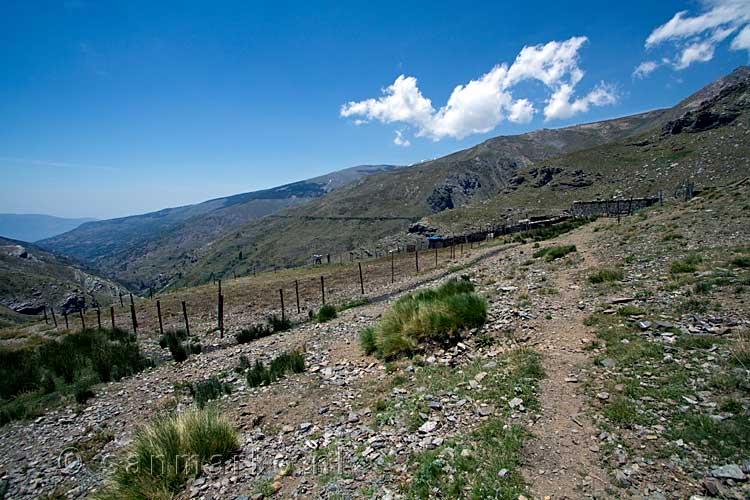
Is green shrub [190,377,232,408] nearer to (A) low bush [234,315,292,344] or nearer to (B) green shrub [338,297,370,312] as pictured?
(A) low bush [234,315,292,344]

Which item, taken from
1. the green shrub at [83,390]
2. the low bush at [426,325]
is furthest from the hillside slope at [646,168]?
the green shrub at [83,390]

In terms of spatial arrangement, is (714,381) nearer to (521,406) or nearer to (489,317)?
(521,406)

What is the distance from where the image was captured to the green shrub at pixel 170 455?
516 cm

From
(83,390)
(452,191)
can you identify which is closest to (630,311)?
(83,390)

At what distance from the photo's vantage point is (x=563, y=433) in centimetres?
482

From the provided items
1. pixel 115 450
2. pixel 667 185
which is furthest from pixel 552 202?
pixel 115 450

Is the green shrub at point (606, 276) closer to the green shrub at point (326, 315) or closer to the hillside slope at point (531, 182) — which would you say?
the green shrub at point (326, 315)

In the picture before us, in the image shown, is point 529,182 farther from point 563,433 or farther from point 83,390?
point 563,433

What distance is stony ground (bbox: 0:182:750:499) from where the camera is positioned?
4.18 m

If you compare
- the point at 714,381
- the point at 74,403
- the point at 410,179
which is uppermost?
the point at 410,179

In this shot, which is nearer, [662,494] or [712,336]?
[662,494]

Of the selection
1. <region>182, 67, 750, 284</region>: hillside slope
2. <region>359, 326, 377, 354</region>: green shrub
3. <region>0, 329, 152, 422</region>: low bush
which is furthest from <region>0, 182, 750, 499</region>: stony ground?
<region>182, 67, 750, 284</region>: hillside slope

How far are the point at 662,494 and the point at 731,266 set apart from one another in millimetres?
9499

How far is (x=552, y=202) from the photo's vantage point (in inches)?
3022
